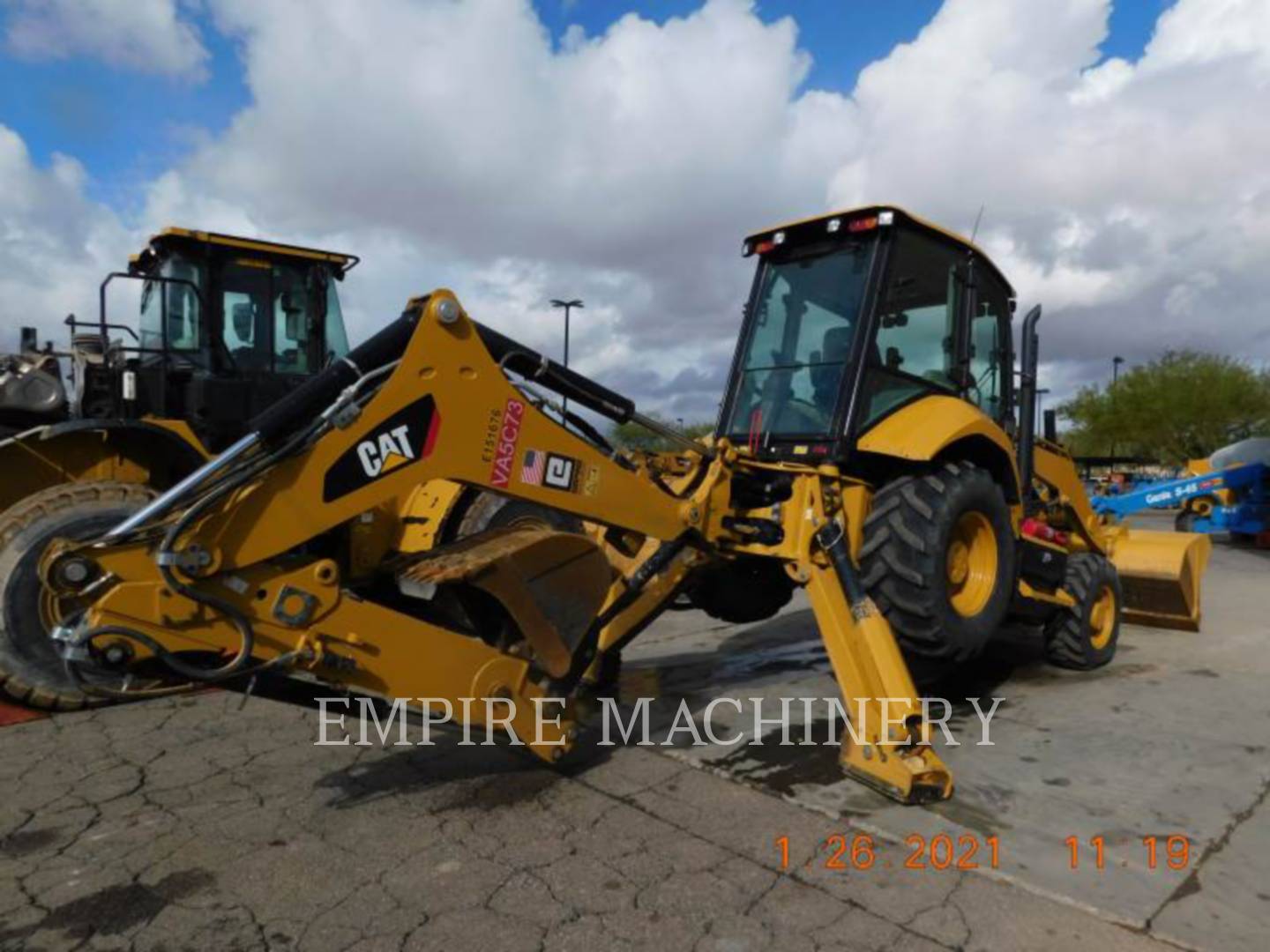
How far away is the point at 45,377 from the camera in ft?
20.7

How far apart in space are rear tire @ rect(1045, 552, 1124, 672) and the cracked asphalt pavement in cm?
88

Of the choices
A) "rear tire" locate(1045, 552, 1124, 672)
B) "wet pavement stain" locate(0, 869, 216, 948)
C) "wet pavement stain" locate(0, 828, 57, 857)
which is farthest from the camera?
"rear tire" locate(1045, 552, 1124, 672)

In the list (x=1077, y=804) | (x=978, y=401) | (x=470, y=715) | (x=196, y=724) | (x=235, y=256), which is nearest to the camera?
(x=470, y=715)

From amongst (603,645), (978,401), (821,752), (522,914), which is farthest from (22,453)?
(978,401)

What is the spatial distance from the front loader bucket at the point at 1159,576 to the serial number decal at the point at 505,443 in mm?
5756

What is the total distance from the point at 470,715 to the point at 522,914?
2.71 ft

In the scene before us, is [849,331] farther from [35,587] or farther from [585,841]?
[35,587]

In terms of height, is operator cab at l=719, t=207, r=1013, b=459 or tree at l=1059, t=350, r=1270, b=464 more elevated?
tree at l=1059, t=350, r=1270, b=464

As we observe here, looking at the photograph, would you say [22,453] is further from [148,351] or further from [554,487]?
[554,487]

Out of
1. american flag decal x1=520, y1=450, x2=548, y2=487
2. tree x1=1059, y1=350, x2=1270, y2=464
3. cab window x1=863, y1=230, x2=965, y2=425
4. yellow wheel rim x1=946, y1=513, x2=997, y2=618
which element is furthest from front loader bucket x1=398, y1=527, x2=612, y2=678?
tree x1=1059, y1=350, x2=1270, y2=464

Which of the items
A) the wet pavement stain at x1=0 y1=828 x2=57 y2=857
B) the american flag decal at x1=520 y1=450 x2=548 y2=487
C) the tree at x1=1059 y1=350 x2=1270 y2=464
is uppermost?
the tree at x1=1059 y1=350 x2=1270 y2=464

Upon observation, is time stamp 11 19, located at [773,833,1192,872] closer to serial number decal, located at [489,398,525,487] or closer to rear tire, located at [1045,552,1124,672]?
serial number decal, located at [489,398,525,487]

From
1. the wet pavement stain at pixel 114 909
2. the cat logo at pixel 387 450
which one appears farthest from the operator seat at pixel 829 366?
the wet pavement stain at pixel 114 909

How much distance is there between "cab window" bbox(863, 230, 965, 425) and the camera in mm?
4637
